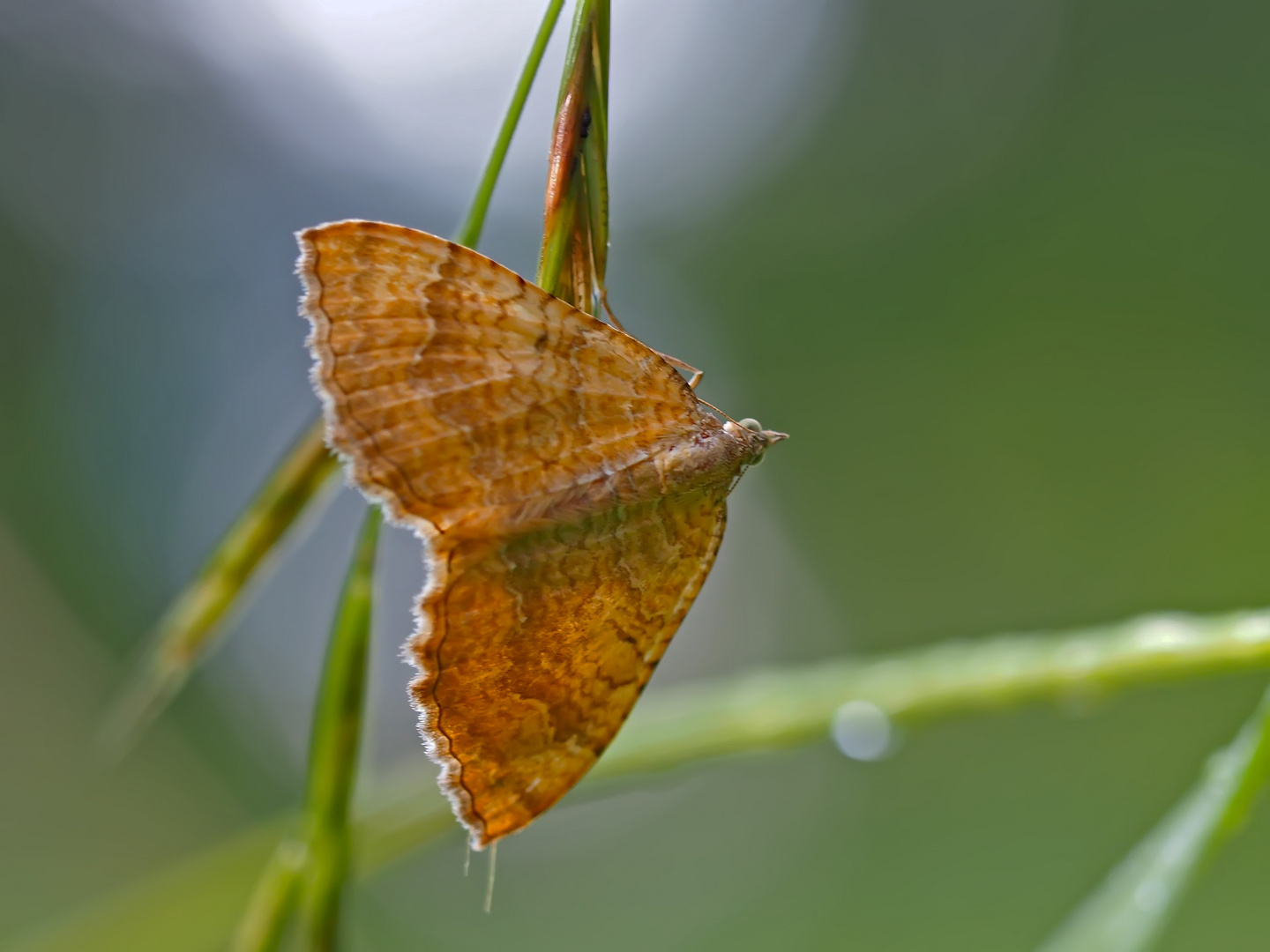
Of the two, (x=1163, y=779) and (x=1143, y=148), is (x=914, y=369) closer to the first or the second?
(x=1143, y=148)

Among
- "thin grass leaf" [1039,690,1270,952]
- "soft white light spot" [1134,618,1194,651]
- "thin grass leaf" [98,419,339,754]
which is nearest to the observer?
"thin grass leaf" [1039,690,1270,952]

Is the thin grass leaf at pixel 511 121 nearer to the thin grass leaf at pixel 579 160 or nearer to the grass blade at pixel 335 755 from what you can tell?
the thin grass leaf at pixel 579 160

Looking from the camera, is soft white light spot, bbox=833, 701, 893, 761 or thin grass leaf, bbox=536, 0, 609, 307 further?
soft white light spot, bbox=833, 701, 893, 761

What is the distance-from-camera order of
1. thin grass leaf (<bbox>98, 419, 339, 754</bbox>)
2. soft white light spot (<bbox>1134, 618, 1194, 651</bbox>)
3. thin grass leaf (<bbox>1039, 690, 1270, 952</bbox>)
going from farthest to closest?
thin grass leaf (<bbox>98, 419, 339, 754</bbox>)
soft white light spot (<bbox>1134, 618, 1194, 651</bbox>)
thin grass leaf (<bbox>1039, 690, 1270, 952</bbox>)

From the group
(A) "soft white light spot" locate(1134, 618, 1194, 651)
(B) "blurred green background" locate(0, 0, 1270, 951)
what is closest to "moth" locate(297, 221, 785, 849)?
(A) "soft white light spot" locate(1134, 618, 1194, 651)

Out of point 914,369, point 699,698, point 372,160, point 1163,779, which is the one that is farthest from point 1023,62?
point 699,698

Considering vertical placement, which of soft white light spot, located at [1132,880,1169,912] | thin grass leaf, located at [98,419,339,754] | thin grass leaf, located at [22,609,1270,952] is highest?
thin grass leaf, located at [98,419,339,754]

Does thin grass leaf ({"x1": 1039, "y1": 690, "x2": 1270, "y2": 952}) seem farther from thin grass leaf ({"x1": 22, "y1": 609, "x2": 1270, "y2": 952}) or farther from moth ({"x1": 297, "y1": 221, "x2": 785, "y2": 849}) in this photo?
moth ({"x1": 297, "y1": 221, "x2": 785, "y2": 849})

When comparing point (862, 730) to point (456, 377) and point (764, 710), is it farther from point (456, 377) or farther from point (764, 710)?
point (456, 377)
